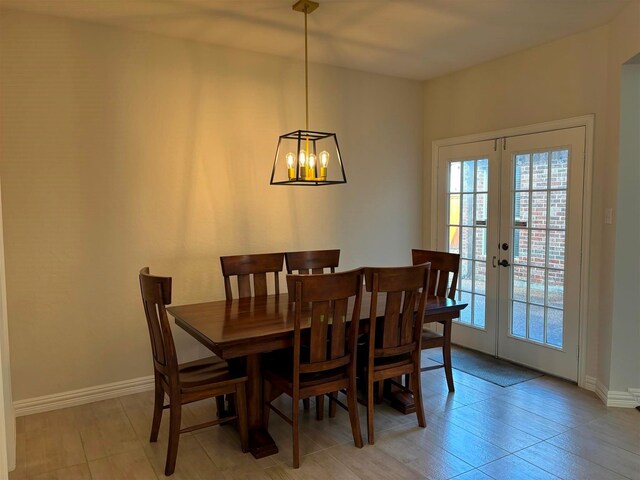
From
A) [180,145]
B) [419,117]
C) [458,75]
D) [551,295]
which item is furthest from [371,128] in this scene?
[551,295]

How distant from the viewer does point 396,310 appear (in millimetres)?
2879

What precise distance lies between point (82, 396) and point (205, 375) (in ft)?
4.46

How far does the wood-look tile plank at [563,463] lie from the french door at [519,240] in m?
1.23

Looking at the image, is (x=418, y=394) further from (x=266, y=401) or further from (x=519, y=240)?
(x=519, y=240)

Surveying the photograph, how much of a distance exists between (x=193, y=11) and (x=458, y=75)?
266 centimetres

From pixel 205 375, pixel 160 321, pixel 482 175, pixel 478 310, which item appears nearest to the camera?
pixel 160 321

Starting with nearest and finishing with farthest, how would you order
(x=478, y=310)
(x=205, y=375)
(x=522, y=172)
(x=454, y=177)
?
(x=205, y=375), (x=522, y=172), (x=478, y=310), (x=454, y=177)

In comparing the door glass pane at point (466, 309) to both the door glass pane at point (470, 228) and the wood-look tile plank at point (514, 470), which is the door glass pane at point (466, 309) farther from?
the wood-look tile plank at point (514, 470)

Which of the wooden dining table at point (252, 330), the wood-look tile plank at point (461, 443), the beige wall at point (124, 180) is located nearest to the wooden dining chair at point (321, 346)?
the wooden dining table at point (252, 330)

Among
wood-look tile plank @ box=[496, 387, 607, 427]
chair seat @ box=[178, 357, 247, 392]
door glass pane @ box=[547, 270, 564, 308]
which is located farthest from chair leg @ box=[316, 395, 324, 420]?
door glass pane @ box=[547, 270, 564, 308]

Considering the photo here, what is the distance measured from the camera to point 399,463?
103 inches

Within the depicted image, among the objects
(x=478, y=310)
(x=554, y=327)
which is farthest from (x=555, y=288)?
(x=478, y=310)

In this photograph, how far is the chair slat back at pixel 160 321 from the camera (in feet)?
7.79

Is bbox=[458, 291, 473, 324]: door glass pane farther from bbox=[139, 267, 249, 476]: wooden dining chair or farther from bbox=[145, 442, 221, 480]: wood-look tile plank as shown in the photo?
bbox=[145, 442, 221, 480]: wood-look tile plank
